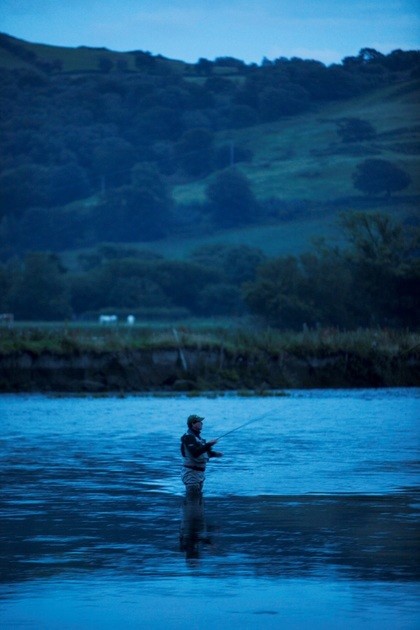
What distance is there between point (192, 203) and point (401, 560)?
142202mm

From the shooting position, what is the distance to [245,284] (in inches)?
3034

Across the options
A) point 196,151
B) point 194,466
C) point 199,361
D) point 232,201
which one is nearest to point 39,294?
point 232,201

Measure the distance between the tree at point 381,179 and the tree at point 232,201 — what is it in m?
10.9

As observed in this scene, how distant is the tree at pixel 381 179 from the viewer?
5753 inches

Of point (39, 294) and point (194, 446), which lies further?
Answer: point (39, 294)

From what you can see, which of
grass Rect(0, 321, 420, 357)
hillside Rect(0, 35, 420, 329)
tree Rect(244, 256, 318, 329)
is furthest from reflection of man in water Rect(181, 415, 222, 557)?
tree Rect(244, 256, 318, 329)

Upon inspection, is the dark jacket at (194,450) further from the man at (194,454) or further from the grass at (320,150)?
the grass at (320,150)

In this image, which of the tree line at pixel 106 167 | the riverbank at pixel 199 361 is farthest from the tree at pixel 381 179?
the riverbank at pixel 199 361

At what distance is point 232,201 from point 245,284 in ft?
241

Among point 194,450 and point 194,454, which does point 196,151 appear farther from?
point 194,450

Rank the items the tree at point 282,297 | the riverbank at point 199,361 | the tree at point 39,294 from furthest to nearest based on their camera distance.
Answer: the tree at point 39,294 → the tree at point 282,297 → the riverbank at point 199,361

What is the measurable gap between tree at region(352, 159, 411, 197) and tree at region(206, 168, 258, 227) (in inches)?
429

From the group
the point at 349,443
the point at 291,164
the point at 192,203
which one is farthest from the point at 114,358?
the point at 291,164

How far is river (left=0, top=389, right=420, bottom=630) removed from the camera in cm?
1229
